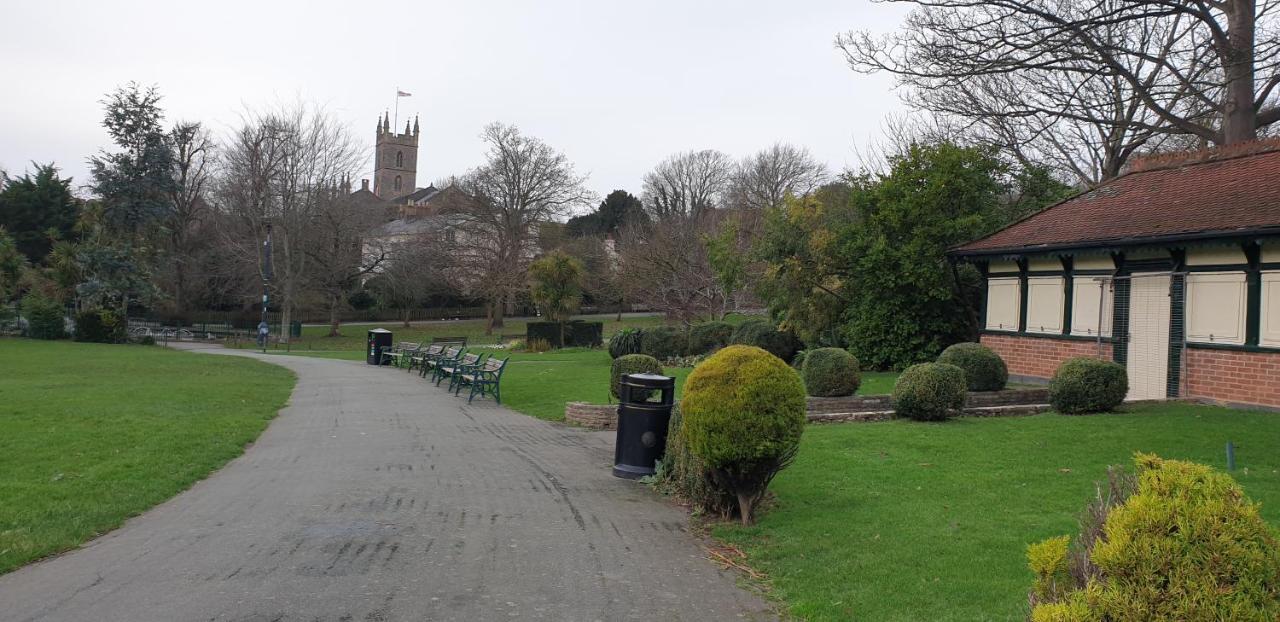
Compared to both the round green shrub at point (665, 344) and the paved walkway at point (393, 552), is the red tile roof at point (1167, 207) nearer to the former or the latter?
the round green shrub at point (665, 344)

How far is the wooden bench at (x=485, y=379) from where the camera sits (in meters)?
18.0

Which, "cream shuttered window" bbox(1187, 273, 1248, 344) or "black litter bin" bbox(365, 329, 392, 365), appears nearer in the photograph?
"cream shuttered window" bbox(1187, 273, 1248, 344)

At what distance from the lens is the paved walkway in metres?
5.06

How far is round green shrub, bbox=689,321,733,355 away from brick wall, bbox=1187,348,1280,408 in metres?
14.6

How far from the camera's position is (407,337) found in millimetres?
53281

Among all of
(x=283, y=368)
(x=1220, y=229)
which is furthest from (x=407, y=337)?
(x=1220, y=229)

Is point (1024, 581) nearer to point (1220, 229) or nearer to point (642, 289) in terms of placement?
point (1220, 229)

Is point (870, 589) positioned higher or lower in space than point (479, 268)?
lower

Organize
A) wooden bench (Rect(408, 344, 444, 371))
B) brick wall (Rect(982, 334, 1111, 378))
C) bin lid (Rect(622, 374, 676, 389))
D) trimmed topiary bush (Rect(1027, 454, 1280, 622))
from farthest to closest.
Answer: wooden bench (Rect(408, 344, 444, 371))
brick wall (Rect(982, 334, 1111, 378))
bin lid (Rect(622, 374, 676, 389))
trimmed topiary bush (Rect(1027, 454, 1280, 622))

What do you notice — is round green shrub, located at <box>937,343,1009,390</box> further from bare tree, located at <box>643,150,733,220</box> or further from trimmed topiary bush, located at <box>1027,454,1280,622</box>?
bare tree, located at <box>643,150,733,220</box>

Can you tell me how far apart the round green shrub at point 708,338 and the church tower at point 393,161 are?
105 m

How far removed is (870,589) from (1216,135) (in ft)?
33.4

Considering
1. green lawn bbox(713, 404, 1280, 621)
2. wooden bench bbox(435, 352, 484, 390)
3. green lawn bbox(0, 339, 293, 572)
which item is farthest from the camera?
wooden bench bbox(435, 352, 484, 390)

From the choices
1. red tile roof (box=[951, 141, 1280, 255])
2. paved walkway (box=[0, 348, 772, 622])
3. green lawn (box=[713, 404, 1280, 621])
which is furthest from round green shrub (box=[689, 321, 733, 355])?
paved walkway (box=[0, 348, 772, 622])
